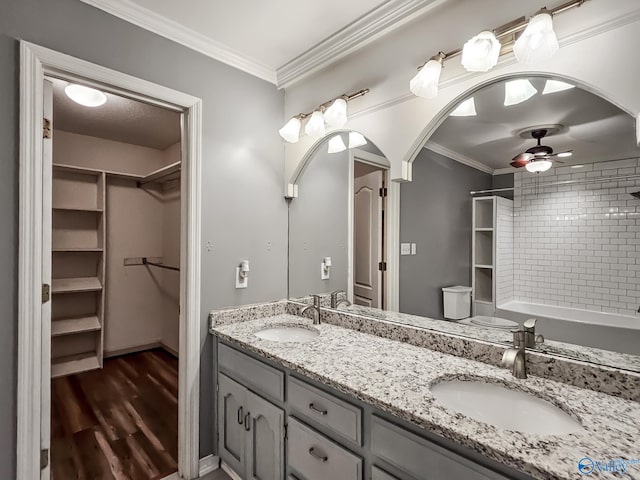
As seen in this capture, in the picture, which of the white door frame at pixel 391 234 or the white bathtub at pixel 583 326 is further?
the white door frame at pixel 391 234

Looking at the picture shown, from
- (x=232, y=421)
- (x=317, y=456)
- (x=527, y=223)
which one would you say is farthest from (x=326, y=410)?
(x=527, y=223)

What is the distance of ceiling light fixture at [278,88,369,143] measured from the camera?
1.82m

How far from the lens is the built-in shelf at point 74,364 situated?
3.17m

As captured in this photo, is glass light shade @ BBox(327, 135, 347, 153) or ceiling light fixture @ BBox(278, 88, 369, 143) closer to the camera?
ceiling light fixture @ BBox(278, 88, 369, 143)

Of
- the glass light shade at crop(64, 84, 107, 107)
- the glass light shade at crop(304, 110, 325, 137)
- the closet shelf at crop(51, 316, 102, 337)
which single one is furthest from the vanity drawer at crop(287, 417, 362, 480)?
the closet shelf at crop(51, 316, 102, 337)

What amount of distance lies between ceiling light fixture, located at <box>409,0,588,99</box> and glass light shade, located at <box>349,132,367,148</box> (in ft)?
1.43

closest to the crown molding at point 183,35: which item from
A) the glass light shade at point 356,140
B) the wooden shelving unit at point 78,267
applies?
the glass light shade at point 356,140

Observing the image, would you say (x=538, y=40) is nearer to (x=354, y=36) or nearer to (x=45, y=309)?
(x=354, y=36)

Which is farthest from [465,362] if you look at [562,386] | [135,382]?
[135,382]

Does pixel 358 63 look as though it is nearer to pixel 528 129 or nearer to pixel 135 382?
pixel 528 129

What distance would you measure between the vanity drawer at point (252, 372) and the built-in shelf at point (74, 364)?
2.31m

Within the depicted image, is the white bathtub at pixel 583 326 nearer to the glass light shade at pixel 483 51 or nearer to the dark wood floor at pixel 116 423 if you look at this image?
the glass light shade at pixel 483 51

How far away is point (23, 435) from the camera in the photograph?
1377 mm

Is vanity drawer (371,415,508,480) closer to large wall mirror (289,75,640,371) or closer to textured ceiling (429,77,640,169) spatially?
large wall mirror (289,75,640,371)
